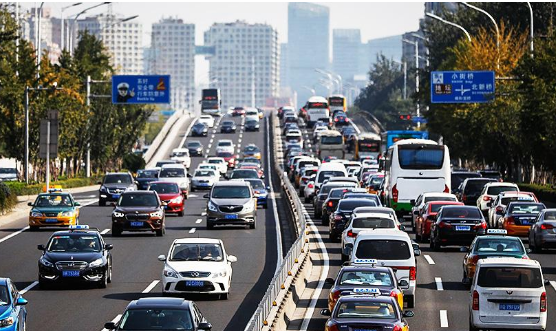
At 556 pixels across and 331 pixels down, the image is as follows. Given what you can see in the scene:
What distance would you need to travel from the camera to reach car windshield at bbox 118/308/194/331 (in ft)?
57.3

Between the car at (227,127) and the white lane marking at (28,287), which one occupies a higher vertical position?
the car at (227,127)

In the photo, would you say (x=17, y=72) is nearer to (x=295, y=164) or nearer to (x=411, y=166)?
(x=295, y=164)

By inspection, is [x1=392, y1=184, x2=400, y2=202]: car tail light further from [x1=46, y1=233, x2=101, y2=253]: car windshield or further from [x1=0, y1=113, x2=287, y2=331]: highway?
[x1=46, y1=233, x2=101, y2=253]: car windshield

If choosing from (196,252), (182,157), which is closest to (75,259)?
(196,252)

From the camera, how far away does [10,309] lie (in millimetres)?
20641

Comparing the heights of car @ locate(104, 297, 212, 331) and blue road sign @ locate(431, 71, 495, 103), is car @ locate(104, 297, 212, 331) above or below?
below

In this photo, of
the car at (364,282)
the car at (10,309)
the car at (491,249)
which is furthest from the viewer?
the car at (491,249)

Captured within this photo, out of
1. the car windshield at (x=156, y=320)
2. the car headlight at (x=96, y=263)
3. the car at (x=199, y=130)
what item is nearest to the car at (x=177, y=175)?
the car headlight at (x=96, y=263)

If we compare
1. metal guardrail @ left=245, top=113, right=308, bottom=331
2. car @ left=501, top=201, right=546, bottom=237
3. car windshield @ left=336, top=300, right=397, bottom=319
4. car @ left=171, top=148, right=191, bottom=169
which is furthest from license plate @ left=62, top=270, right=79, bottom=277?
car @ left=171, top=148, right=191, bottom=169

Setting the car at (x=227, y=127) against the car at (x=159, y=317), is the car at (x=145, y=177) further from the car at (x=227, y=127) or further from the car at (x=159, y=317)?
the car at (x=227, y=127)

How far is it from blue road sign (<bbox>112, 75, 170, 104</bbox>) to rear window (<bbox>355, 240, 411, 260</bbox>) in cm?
5723

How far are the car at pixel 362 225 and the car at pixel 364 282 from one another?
35.9ft

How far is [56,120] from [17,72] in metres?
12.4

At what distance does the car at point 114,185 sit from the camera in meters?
63.8
